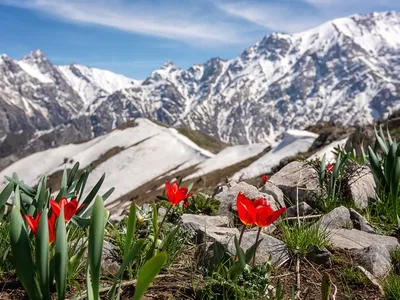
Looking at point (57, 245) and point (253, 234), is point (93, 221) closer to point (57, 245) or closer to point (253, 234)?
point (57, 245)

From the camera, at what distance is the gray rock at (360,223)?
192 inches

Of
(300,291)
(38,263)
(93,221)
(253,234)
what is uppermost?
(93,221)

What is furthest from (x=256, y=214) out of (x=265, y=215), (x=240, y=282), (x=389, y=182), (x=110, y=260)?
(x=389, y=182)

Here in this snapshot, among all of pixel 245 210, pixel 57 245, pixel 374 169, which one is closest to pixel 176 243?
pixel 245 210

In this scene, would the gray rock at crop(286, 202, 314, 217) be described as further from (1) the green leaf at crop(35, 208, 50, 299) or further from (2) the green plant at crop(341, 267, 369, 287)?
(1) the green leaf at crop(35, 208, 50, 299)

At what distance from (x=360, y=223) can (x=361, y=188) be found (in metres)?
1.23

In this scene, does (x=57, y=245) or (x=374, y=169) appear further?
(x=374, y=169)

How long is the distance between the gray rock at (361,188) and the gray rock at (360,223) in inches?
28.6

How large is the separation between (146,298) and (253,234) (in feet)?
4.32

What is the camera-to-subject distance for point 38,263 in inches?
89.8

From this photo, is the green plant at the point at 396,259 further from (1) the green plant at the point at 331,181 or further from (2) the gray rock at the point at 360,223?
(1) the green plant at the point at 331,181

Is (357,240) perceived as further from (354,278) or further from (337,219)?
(354,278)

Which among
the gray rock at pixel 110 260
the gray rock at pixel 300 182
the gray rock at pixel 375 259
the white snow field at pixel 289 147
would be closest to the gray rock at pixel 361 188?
the gray rock at pixel 300 182

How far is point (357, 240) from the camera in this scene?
4363mm
